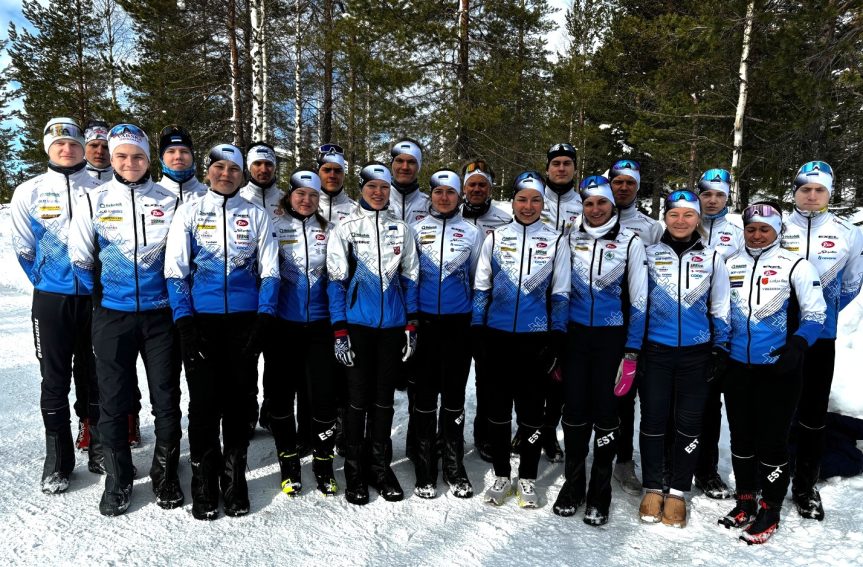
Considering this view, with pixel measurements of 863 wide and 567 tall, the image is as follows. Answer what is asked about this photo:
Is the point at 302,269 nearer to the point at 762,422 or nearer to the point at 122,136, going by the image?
the point at 122,136

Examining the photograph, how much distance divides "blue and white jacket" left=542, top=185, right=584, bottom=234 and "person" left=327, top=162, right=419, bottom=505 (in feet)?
4.89

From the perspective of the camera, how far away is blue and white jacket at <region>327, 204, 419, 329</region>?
399 cm

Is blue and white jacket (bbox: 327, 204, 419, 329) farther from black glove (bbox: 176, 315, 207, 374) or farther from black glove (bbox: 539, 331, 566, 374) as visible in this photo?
black glove (bbox: 539, 331, 566, 374)

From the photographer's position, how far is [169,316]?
3811 mm

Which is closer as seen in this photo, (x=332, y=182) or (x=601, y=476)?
(x=601, y=476)

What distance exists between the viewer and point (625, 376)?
387 cm

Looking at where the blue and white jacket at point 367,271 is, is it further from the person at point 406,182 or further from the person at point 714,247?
the person at point 714,247

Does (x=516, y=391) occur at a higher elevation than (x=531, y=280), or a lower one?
lower

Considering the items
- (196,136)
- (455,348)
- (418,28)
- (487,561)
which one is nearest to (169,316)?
(455,348)

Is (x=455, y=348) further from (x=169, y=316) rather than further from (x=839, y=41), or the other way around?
(x=839, y=41)

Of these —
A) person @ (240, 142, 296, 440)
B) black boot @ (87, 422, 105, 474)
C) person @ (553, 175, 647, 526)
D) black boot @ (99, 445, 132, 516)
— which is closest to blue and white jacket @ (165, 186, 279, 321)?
person @ (240, 142, 296, 440)

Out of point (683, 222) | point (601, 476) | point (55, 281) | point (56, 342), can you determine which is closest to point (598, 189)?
point (683, 222)

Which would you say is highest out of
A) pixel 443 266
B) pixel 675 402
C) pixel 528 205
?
pixel 528 205

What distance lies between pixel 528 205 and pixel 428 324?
1.25m
